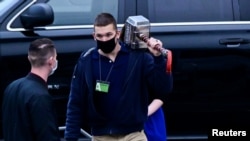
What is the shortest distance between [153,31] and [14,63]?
1.06m

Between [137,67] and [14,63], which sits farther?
[14,63]

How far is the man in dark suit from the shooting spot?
3941 millimetres

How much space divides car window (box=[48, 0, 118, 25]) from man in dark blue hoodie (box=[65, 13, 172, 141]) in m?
1.36

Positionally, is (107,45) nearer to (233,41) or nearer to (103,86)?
(103,86)

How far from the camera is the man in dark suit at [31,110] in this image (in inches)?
155

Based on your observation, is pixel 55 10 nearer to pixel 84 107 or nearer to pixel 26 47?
pixel 26 47

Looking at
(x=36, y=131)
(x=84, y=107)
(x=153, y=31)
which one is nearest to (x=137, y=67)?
(x=84, y=107)

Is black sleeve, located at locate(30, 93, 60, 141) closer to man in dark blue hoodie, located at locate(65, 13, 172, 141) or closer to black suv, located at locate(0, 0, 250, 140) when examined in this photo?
man in dark blue hoodie, located at locate(65, 13, 172, 141)

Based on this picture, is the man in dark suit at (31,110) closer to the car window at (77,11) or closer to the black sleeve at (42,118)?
the black sleeve at (42,118)

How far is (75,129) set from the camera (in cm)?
454

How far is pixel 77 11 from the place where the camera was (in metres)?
5.90

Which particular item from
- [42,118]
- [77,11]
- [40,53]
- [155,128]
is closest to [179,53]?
[77,11]

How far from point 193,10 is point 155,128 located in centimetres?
140

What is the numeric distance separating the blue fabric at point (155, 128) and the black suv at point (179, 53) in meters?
0.86
